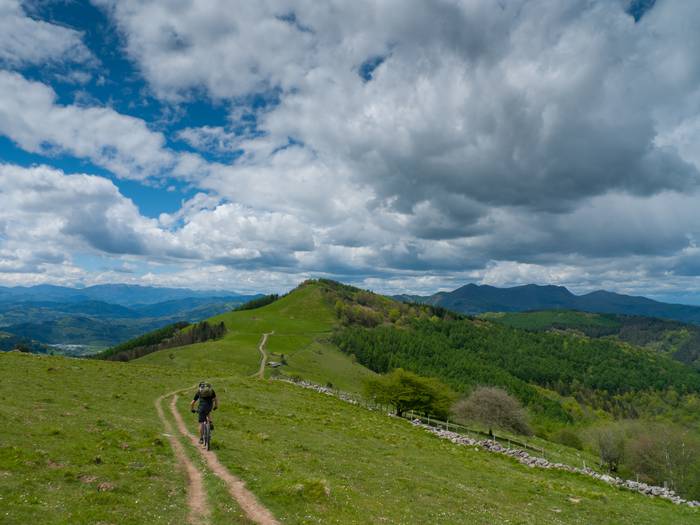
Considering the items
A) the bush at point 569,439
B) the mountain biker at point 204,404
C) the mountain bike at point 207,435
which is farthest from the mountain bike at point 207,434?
the bush at point 569,439

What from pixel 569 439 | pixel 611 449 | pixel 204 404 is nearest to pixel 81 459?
pixel 204 404

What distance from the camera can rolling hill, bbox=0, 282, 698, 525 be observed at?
53.8 feet

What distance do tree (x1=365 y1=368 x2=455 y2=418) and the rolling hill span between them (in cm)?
4401

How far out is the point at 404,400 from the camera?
94438mm

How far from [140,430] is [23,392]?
687 inches

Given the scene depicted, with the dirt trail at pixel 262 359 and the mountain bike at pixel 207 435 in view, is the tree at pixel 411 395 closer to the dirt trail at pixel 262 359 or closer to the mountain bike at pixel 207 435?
the dirt trail at pixel 262 359

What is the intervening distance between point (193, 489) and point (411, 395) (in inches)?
3225

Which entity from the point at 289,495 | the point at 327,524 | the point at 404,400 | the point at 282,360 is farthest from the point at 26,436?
the point at 282,360

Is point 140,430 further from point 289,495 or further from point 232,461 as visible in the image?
point 289,495

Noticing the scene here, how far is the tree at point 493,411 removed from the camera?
92.9m

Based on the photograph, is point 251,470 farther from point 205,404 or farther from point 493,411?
point 493,411

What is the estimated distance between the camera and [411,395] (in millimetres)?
→ 94812

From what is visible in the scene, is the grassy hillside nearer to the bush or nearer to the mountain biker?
the mountain biker

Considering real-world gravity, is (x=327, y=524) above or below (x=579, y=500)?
above
